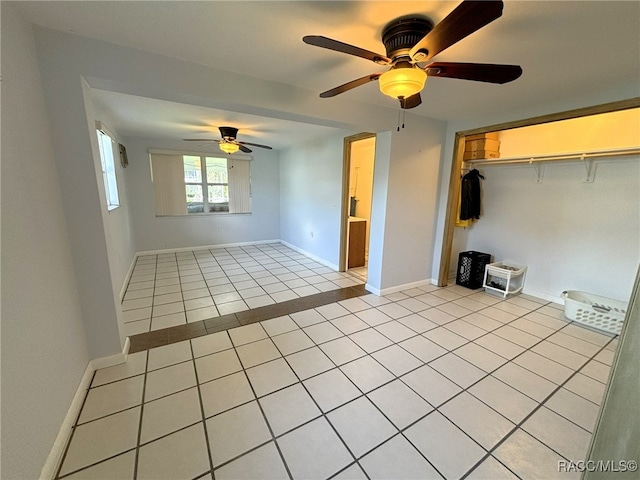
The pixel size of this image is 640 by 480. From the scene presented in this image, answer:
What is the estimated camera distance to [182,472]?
1.26 meters

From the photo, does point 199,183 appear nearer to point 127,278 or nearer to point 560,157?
point 127,278

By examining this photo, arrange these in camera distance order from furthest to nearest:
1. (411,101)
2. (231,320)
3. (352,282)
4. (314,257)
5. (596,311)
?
(314,257) → (352,282) → (231,320) → (596,311) → (411,101)

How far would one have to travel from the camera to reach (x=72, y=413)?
4.98 ft

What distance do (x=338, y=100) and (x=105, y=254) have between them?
2.34 metres

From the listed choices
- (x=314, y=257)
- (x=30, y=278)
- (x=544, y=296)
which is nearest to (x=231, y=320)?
(x=30, y=278)

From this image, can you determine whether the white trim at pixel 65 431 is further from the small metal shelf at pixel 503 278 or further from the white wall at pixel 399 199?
the small metal shelf at pixel 503 278

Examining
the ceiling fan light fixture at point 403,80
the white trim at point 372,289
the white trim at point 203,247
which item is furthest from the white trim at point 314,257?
the ceiling fan light fixture at point 403,80

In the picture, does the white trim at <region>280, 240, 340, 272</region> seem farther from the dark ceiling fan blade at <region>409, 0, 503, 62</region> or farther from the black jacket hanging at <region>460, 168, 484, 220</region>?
the dark ceiling fan blade at <region>409, 0, 503, 62</region>

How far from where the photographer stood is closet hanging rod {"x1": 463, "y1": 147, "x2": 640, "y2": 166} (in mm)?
2437

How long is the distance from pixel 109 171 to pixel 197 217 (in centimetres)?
203

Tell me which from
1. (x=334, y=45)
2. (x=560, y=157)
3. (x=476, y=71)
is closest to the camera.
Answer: (x=334, y=45)

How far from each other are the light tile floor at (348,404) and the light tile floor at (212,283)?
23.2 inches

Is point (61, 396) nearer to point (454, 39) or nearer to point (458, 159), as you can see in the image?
point (454, 39)

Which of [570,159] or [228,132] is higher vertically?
[228,132]
